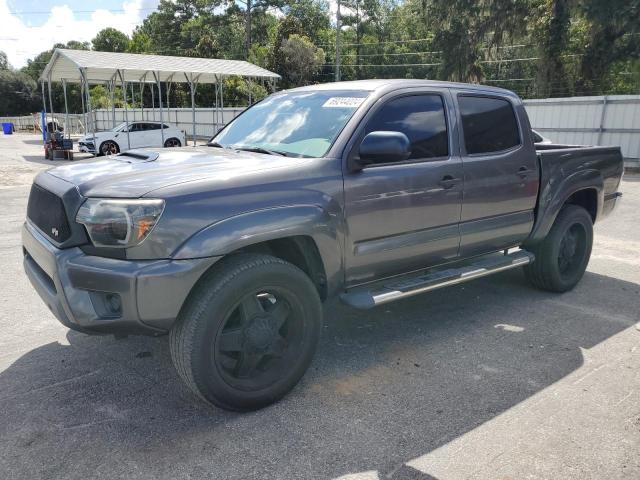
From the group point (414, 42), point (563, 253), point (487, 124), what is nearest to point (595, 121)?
point (563, 253)

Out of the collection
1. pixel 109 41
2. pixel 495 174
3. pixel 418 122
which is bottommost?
pixel 495 174

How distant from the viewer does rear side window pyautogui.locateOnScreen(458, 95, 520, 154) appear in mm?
4359

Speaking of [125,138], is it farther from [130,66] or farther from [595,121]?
[595,121]

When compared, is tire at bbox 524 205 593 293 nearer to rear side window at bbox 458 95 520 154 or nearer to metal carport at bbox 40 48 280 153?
rear side window at bbox 458 95 520 154

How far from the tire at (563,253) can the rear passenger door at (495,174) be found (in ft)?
1.66

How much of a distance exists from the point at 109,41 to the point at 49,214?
3557 inches

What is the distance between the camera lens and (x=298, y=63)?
44594mm

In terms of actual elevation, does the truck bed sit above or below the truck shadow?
above

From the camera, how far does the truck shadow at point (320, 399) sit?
9.04 feet

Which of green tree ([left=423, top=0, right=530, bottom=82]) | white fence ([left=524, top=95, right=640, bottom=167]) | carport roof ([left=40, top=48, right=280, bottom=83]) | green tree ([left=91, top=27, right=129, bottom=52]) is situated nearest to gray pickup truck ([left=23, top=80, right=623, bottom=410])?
white fence ([left=524, top=95, right=640, bottom=167])

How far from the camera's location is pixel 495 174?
14.5ft

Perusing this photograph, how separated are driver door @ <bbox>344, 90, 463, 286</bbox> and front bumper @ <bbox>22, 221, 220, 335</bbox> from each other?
1.07 metres

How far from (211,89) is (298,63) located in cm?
738

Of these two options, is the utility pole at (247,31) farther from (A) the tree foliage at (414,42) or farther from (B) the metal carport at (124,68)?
(B) the metal carport at (124,68)
